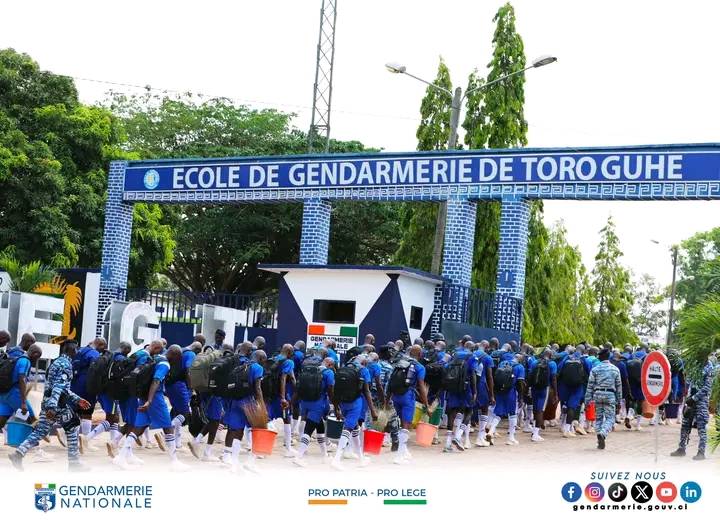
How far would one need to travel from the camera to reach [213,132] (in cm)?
4547

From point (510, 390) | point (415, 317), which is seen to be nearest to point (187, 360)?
point (510, 390)

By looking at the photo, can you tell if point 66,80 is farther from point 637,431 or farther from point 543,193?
point 637,431

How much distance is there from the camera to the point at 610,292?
51.7 meters

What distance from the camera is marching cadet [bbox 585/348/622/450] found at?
19453 millimetres

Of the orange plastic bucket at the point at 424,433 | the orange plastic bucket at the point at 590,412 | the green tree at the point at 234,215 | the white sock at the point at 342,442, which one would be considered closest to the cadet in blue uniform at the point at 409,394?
the orange plastic bucket at the point at 424,433

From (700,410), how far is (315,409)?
6061 mm

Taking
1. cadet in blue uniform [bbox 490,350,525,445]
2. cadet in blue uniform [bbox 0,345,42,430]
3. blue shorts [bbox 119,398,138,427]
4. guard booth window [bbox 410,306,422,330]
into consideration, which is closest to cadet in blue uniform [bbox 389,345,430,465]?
cadet in blue uniform [bbox 490,350,525,445]

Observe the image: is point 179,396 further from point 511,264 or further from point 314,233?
point 314,233

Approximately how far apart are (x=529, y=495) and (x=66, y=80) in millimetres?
25139

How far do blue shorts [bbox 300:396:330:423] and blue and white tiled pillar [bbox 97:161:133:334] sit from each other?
1208 centimetres

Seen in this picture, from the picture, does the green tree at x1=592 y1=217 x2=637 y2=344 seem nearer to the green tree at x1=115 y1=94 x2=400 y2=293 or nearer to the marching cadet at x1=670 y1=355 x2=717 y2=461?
the green tree at x1=115 y1=94 x2=400 y2=293

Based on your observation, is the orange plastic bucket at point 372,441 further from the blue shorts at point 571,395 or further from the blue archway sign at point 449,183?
the blue archway sign at point 449,183

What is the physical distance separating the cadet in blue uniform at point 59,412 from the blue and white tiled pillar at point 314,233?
11.9 meters

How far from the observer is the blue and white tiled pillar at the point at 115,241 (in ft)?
91.0
